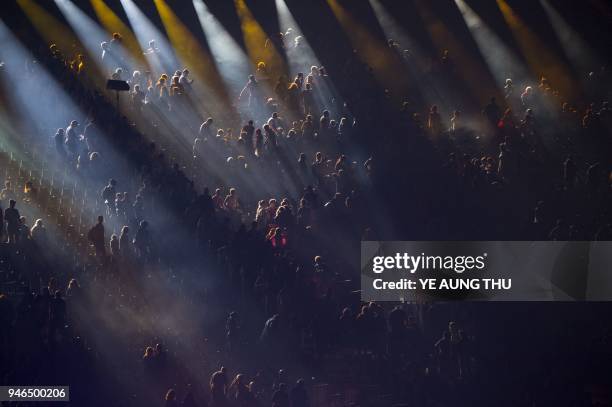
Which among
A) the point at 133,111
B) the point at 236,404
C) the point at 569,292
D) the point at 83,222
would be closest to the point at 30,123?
the point at 133,111

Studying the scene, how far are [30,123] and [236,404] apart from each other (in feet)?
36.5

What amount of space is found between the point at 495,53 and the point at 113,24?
13740 mm

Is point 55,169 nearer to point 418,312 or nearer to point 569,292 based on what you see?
point 418,312

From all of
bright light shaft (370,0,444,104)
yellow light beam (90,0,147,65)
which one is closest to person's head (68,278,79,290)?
bright light shaft (370,0,444,104)

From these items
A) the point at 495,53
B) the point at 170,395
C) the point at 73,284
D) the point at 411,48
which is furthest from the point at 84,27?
the point at 170,395

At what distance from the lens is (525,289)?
12.2m

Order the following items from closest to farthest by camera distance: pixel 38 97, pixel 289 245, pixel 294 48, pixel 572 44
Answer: pixel 289 245
pixel 38 97
pixel 572 44
pixel 294 48

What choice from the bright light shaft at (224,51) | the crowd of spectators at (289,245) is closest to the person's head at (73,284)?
the crowd of spectators at (289,245)

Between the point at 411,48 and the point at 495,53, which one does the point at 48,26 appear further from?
the point at 495,53

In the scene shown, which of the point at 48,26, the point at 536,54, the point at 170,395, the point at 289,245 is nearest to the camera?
the point at 170,395

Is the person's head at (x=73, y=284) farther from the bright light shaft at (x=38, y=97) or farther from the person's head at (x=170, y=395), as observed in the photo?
the bright light shaft at (x=38, y=97)

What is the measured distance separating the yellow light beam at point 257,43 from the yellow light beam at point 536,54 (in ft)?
27.4

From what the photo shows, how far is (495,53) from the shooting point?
76.4ft

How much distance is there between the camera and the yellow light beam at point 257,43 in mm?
23156
